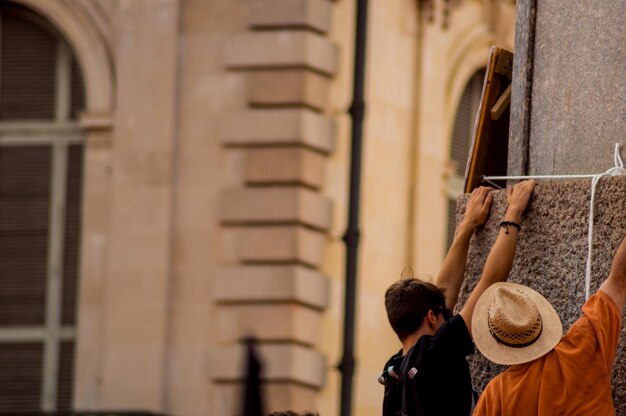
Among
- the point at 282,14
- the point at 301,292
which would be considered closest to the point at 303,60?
the point at 282,14

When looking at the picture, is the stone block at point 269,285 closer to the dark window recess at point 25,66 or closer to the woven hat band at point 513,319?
the dark window recess at point 25,66

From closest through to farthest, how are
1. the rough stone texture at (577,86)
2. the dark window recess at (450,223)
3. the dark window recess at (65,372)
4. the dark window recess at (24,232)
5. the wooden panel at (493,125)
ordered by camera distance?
the rough stone texture at (577,86), the wooden panel at (493,125), the dark window recess at (65,372), the dark window recess at (24,232), the dark window recess at (450,223)

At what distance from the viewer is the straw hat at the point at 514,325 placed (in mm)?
6664

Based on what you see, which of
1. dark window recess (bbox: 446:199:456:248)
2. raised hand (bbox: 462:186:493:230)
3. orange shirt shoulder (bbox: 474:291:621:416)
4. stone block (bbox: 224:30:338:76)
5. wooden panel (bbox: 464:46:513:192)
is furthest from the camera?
dark window recess (bbox: 446:199:456:248)

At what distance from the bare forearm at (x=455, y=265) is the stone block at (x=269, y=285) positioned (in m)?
11.7

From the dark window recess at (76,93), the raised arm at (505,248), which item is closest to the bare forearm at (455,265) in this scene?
the raised arm at (505,248)

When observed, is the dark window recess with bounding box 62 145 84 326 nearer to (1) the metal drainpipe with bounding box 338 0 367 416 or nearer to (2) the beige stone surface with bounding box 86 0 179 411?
(2) the beige stone surface with bounding box 86 0 179 411

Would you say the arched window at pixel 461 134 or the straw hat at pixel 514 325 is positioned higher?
the arched window at pixel 461 134

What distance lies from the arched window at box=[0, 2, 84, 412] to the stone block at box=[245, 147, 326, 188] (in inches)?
67.7

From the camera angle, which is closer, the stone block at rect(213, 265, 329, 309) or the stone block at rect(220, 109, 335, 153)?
the stone block at rect(213, 265, 329, 309)

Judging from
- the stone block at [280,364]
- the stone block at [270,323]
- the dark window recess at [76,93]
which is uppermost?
→ the dark window recess at [76,93]

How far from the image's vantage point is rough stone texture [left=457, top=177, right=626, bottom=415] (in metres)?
7.09

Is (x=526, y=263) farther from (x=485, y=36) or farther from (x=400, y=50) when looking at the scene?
(x=485, y=36)

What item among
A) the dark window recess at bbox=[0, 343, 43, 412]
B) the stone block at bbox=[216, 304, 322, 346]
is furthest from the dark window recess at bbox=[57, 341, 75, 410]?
the stone block at bbox=[216, 304, 322, 346]
